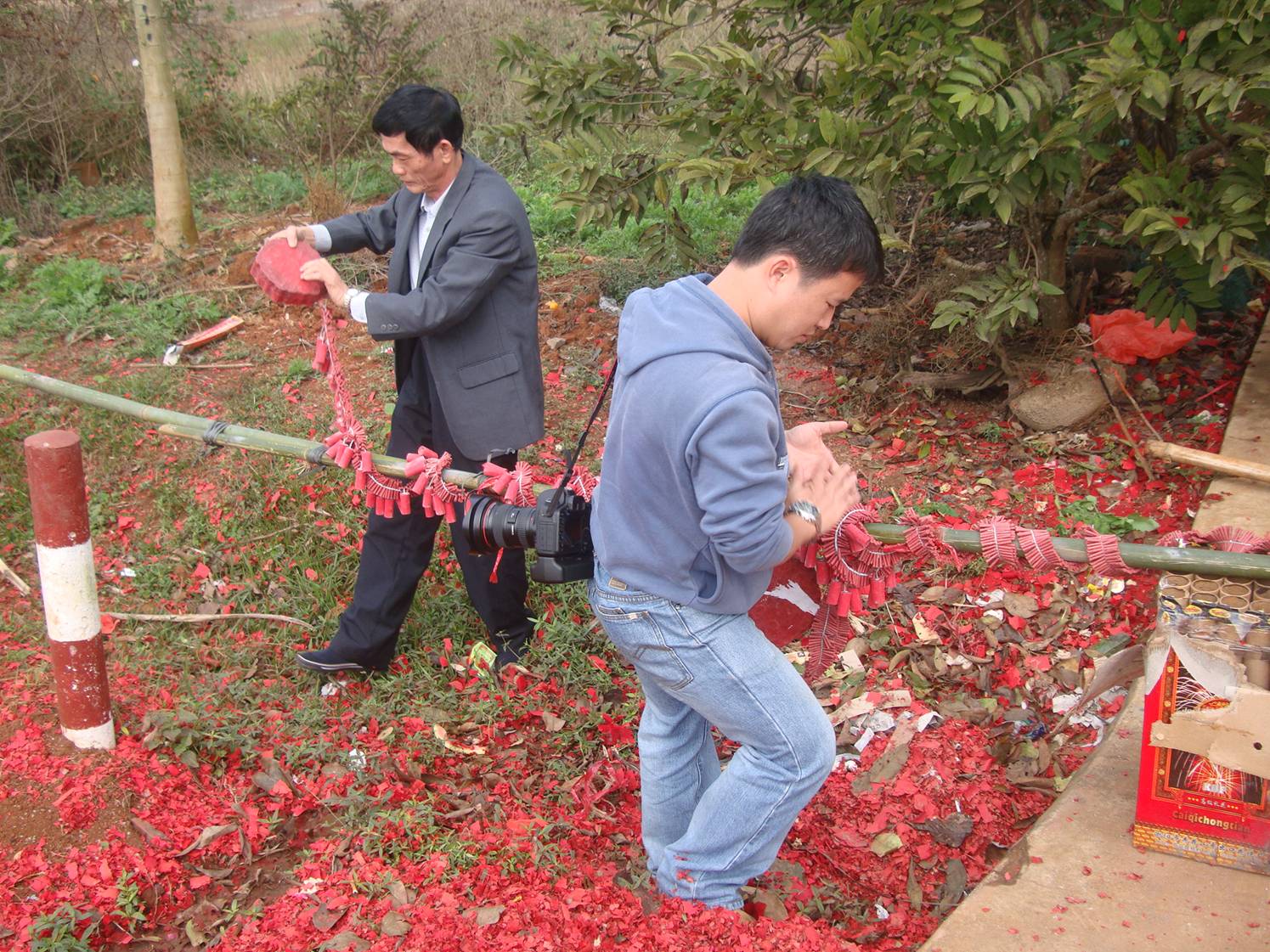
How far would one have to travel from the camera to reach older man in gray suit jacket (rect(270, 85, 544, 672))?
128 inches

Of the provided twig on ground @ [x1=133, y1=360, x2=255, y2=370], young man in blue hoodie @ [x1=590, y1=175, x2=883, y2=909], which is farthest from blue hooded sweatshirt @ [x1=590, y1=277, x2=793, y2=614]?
twig on ground @ [x1=133, y1=360, x2=255, y2=370]

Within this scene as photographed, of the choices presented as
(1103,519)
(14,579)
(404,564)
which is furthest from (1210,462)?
(14,579)

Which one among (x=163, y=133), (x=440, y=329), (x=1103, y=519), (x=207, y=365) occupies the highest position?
(x=163, y=133)

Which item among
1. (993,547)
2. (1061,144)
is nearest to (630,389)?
(993,547)

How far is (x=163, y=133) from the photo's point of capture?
747cm

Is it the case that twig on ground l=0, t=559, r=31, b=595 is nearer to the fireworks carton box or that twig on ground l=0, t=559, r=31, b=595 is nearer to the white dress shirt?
the white dress shirt

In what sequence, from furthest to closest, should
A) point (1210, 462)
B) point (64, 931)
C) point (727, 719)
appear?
point (1210, 462), point (64, 931), point (727, 719)

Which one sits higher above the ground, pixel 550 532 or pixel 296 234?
pixel 296 234

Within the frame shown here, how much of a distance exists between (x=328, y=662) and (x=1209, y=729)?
9.17 feet

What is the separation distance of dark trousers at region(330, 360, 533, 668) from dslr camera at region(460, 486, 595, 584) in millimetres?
851

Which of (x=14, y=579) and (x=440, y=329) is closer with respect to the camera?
(x=440, y=329)

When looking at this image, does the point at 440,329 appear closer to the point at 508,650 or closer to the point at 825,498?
the point at 508,650

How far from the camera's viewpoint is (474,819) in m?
3.12

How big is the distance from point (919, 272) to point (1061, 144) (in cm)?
239
